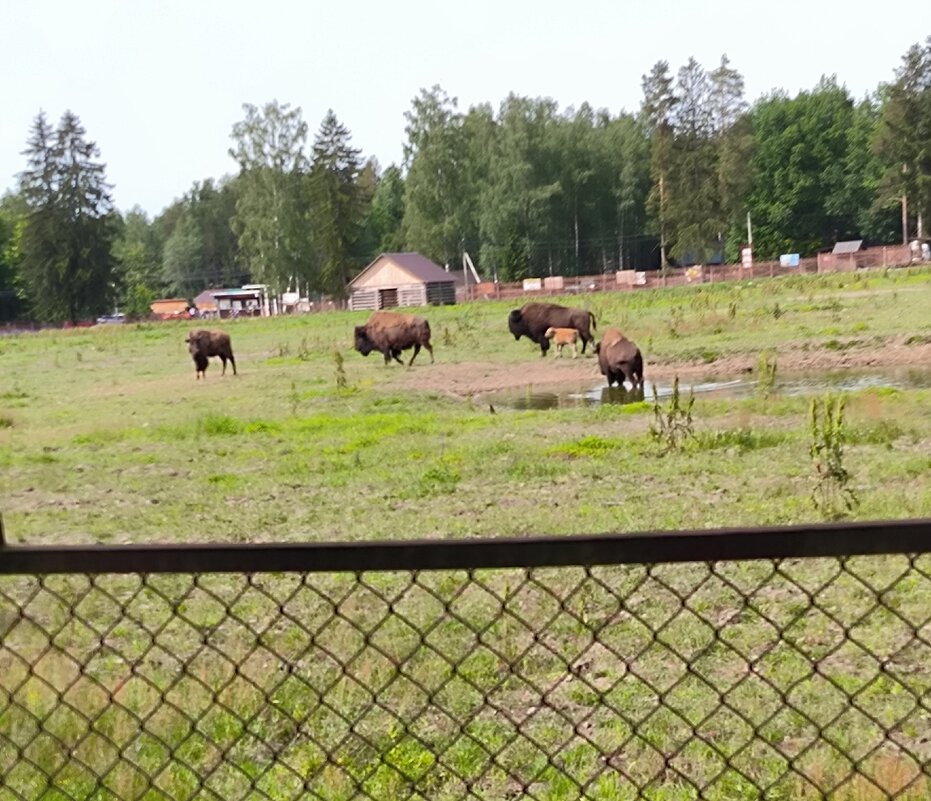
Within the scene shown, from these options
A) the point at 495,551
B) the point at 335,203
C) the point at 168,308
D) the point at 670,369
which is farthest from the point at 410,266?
the point at 495,551

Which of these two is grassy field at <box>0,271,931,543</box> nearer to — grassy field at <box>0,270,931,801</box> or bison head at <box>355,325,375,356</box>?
grassy field at <box>0,270,931,801</box>

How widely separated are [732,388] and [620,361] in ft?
5.36

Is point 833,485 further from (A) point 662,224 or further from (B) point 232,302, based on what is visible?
(A) point 662,224

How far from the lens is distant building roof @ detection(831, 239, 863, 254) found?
60.7 meters

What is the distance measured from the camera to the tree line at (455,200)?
3972 cm

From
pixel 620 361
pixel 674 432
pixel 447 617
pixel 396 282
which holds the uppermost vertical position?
pixel 396 282

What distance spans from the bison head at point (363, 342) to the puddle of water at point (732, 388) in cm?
746

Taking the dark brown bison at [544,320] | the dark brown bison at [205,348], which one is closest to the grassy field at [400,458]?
the dark brown bison at [205,348]

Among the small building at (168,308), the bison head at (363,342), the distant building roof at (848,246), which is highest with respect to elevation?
the distant building roof at (848,246)

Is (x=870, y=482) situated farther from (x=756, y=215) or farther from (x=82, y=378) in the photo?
(x=756, y=215)

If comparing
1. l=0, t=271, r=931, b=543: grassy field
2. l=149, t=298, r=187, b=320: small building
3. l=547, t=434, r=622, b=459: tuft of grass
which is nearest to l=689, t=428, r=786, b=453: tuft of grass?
l=0, t=271, r=931, b=543: grassy field

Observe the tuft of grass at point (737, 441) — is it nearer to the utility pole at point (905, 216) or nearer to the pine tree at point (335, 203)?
the pine tree at point (335, 203)

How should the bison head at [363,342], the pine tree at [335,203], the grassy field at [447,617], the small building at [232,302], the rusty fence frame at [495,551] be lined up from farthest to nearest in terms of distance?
1. the small building at [232,302]
2. the pine tree at [335,203]
3. the bison head at [363,342]
4. the grassy field at [447,617]
5. the rusty fence frame at [495,551]

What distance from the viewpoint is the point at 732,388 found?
604 inches
